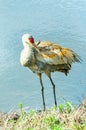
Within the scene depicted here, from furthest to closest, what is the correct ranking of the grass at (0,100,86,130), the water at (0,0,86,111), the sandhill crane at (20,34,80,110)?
1. the water at (0,0,86,111)
2. the sandhill crane at (20,34,80,110)
3. the grass at (0,100,86,130)

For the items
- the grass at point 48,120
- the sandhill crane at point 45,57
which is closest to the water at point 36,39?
the sandhill crane at point 45,57

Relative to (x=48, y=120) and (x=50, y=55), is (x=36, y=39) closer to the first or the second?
(x=50, y=55)

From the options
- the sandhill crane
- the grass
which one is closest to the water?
the sandhill crane

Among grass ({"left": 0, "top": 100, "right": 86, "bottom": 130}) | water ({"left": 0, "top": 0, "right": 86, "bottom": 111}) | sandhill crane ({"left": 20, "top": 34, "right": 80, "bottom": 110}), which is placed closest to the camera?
grass ({"left": 0, "top": 100, "right": 86, "bottom": 130})

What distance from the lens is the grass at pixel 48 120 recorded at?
513cm

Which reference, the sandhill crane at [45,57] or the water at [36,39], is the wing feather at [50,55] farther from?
the water at [36,39]

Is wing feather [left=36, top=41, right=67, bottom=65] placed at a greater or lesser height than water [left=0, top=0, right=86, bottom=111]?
greater

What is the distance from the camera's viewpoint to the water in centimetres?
871

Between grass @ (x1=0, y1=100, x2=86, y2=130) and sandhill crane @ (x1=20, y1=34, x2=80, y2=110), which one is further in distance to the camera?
sandhill crane @ (x1=20, y1=34, x2=80, y2=110)

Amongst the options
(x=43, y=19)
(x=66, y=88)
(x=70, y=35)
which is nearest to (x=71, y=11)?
(x=43, y=19)

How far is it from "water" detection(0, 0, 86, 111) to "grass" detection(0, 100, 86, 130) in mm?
1225

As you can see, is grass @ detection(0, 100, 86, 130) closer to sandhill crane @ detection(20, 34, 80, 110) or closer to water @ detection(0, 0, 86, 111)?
sandhill crane @ detection(20, 34, 80, 110)

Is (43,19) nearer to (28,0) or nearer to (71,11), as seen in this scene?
(71,11)

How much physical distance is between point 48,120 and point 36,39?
538 cm
